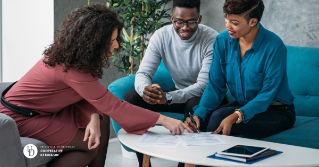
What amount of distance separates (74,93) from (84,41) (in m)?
0.27

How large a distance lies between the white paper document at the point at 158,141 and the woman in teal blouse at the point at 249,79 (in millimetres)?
347

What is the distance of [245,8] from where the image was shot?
70.7 inches

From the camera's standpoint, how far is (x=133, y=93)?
231cm

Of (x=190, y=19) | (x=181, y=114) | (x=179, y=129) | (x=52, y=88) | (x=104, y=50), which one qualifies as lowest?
(x=181, y=114)

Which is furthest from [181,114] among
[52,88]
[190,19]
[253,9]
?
[52,88]

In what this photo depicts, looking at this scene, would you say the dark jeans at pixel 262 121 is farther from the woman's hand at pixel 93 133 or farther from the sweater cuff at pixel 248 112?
the woman's hand at pixel 93 133

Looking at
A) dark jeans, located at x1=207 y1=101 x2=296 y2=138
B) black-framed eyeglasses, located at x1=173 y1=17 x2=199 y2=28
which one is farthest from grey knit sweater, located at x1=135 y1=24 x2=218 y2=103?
dark jeans, located at x1=207 y1=101 x2=296 y2=138

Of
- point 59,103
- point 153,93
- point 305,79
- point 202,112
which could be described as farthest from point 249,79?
point 59,103

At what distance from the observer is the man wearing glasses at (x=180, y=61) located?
86.4 inches

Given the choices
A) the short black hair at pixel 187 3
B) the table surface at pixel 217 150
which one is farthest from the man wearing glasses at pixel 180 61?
the table surface at pixel 217 150

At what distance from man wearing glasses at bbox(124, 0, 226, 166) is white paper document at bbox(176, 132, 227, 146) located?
21.8 inches

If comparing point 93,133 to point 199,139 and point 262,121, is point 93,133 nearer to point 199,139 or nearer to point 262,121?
point 199,139

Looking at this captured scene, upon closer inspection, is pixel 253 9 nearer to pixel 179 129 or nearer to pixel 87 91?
pixel 179 129

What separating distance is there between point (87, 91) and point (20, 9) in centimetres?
179
